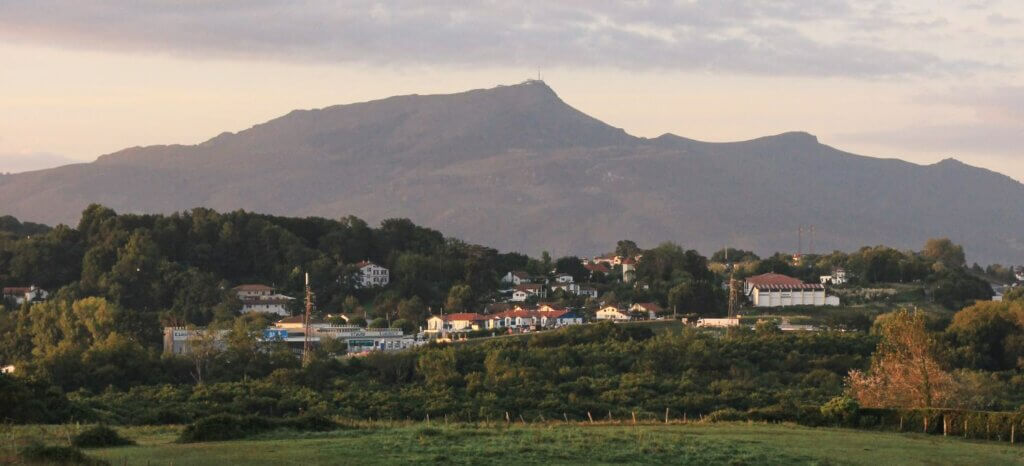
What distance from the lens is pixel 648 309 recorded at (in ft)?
282

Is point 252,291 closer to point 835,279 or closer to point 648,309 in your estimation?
point 648,309

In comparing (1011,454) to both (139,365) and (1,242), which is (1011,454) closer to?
(139,365)

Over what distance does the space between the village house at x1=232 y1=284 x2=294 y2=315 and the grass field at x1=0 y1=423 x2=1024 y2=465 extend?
5619cm

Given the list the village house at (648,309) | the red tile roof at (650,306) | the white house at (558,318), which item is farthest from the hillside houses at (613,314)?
the white house at (558,318)

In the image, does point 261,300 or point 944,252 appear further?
point 944,252

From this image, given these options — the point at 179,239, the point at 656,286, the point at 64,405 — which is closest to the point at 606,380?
the point at 64,405

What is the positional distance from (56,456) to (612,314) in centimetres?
6364

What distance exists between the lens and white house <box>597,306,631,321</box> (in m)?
84.0

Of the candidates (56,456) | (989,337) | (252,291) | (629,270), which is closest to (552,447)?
(56,456)

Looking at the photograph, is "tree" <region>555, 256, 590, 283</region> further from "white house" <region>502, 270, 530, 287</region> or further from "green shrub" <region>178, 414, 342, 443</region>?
"green shrub" <region>178, 414, 342, 443</region>

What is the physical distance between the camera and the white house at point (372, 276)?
93.4 m

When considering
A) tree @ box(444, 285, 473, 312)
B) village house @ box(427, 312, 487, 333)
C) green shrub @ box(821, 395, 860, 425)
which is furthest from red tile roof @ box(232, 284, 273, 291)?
green shrub @ box(821, 395, 860, 425)

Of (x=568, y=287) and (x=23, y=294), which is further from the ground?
(x=568, y=287)

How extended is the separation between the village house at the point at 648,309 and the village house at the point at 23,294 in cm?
3127
